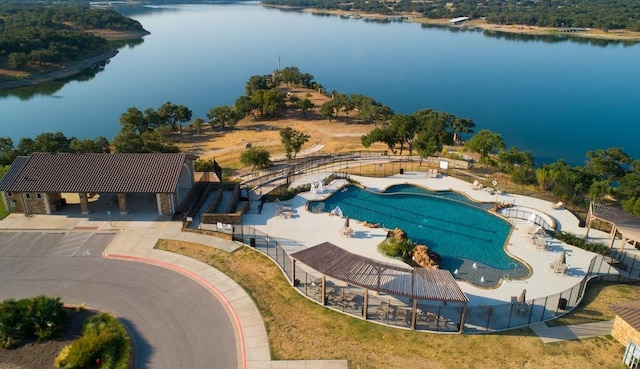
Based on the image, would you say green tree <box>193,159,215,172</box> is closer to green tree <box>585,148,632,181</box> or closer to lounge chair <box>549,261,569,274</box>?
lounge chair <box>549,261,569,274</box>

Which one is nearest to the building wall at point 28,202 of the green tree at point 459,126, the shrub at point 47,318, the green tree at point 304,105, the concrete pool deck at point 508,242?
the shrub at point 47,318

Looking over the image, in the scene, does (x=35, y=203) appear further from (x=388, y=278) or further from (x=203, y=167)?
(x=388, y=278)

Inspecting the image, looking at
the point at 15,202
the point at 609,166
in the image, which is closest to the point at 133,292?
the point at 15,202

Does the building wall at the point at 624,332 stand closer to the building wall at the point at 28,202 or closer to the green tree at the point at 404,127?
the green tree at the point at 404,127

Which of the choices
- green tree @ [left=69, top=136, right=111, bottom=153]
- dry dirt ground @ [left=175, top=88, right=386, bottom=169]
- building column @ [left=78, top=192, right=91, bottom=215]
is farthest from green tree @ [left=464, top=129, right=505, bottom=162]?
green tree @ [left=69, top=136, right=111, bottom=153]

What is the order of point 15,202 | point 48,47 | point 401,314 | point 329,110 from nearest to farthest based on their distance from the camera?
point 401,314 < point 15,202 < point 329,110 < point 48,47

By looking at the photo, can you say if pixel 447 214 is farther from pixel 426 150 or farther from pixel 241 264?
pixel 241 264

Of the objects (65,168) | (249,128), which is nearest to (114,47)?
(249,128)
